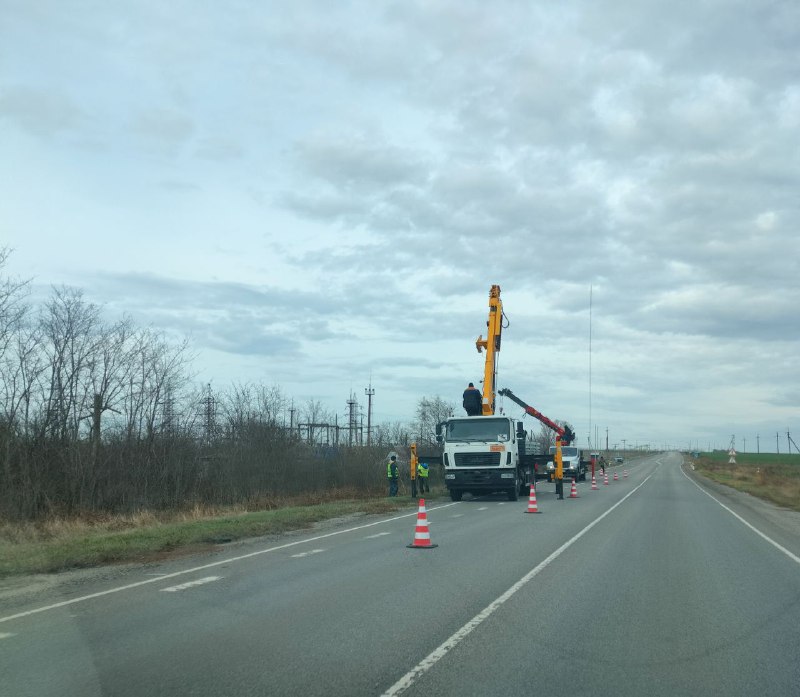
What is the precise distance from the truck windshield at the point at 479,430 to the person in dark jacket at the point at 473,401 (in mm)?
1827

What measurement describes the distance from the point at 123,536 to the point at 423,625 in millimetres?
9737

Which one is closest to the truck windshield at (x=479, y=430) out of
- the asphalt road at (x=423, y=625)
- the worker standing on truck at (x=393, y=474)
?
the worker standing on truck at (x=393, y=474)

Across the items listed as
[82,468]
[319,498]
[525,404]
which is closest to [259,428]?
[319,498]

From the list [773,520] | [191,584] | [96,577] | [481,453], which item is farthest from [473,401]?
[191,584]

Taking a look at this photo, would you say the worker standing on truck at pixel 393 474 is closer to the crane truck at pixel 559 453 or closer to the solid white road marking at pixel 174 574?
the crane truck at pixel 559 453

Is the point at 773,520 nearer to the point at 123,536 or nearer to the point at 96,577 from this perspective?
the point at 123,536

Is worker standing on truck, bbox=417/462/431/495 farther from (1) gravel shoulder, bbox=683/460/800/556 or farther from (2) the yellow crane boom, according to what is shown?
(1) gravel shoulder, bbox=683/460/800/556

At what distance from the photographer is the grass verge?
41.0 feet

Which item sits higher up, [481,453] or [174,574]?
[481,453]

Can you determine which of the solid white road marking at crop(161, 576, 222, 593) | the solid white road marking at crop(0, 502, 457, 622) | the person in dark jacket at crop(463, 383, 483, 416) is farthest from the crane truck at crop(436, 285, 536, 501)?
the solid white road marking at crop(161, 576, 222, 593)

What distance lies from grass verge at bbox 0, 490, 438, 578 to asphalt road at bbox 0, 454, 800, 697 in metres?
1.38

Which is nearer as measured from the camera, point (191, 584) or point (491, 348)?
point (191, 584)

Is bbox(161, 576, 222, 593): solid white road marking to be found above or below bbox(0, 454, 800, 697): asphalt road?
below

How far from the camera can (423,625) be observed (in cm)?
788
